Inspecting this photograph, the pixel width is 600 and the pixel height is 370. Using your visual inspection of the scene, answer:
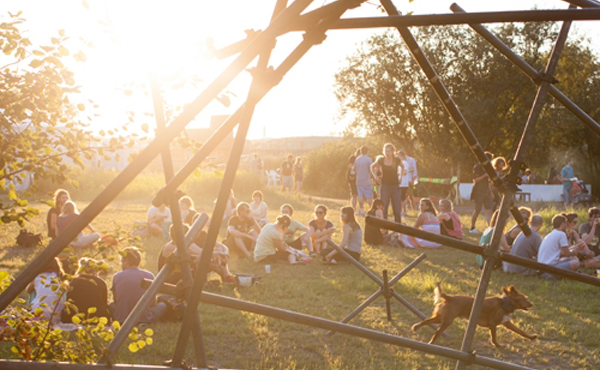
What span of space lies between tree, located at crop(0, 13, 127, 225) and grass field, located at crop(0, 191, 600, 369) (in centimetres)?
299

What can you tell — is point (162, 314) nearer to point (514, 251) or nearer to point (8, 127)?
point (8, 127)

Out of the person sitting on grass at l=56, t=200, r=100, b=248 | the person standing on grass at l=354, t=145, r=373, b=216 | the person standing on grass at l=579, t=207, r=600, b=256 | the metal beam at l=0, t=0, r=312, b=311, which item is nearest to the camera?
the metal beam at l=0, t=0, r=312, b=311

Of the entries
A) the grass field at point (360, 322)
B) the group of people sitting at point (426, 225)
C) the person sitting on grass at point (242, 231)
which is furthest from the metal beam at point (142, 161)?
the group of people sitting at point (426, 225)

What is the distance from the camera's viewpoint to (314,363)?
546 centimetres

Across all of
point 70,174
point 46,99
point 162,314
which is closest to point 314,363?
point 162,314

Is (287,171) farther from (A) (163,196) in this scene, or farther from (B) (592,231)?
(A) (163,196)

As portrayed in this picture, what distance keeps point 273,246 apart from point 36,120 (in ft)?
26.5

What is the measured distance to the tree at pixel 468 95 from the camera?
31.3 metres

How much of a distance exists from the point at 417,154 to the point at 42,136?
104 feet

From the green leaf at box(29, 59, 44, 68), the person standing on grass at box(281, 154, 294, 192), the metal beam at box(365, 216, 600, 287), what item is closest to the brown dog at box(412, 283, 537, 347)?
the metal beam at box(365, 216, 600, 287)

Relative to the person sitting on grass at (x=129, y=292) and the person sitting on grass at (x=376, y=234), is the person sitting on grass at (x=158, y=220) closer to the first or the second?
the person sitting on grass at (x=376, y=234)

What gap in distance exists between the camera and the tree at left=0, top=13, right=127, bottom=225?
2682mm

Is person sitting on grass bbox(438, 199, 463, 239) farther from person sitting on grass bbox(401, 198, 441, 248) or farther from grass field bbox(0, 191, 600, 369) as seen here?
grass field bbox(0, 191, 600, 369)

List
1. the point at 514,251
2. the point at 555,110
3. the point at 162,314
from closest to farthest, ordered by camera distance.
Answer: the point at 162,314, the point at 514,251, the point at 555,110
